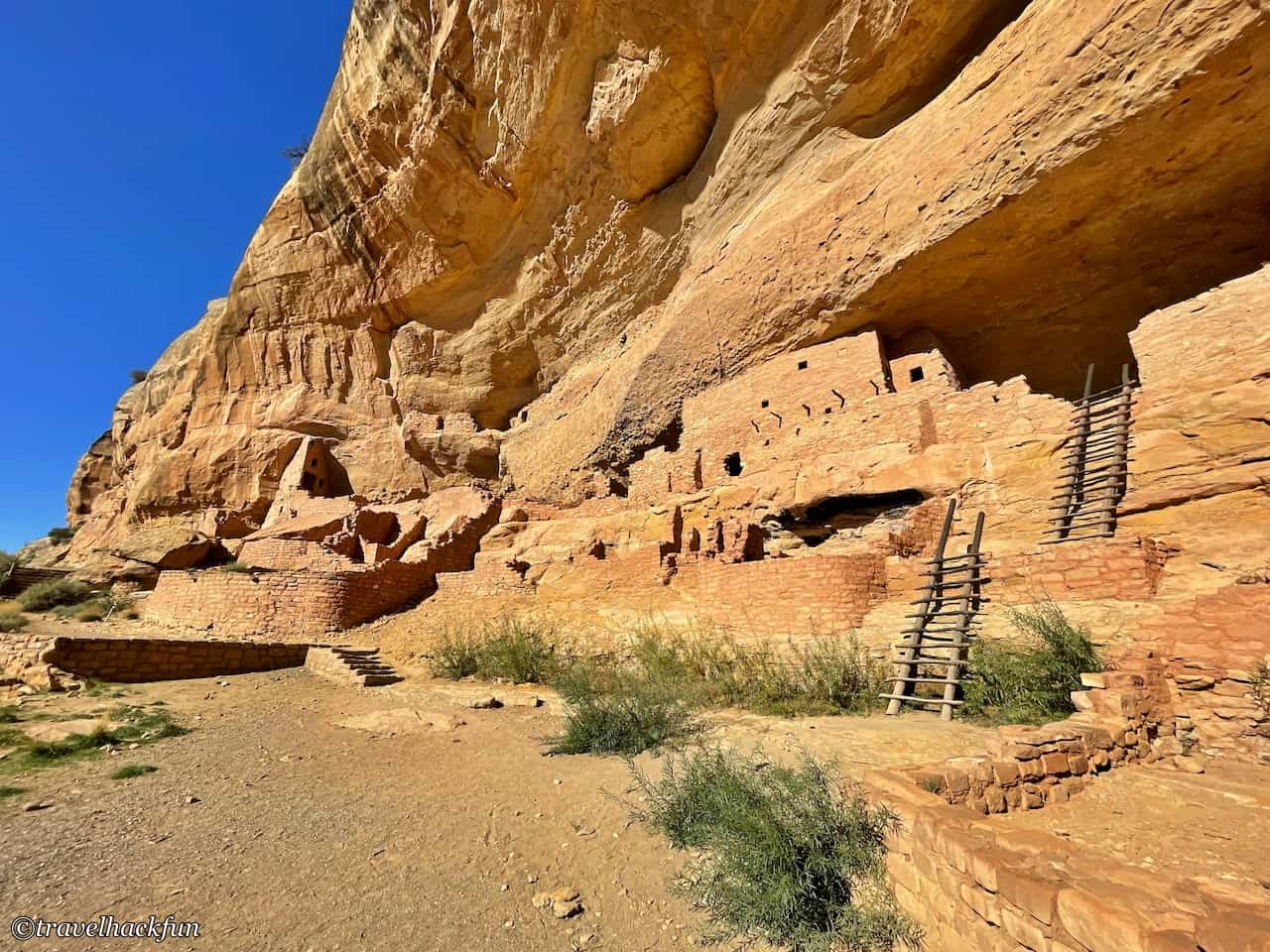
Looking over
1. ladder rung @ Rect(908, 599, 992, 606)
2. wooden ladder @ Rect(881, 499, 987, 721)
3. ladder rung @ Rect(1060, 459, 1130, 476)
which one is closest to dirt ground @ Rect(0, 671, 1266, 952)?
wooden ladder @ Rect(881, 499, 987, 721)

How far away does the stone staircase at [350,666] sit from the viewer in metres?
8.37

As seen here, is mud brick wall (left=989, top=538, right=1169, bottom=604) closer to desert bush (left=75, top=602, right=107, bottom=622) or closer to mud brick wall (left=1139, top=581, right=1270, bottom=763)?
mud brick wall (left=1139, top=581, right=1270, bottom=763)

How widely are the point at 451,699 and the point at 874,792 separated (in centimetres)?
584

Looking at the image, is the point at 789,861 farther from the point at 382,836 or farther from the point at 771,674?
the point at 771,674

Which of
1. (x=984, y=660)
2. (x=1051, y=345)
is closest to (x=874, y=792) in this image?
(x=984, y=660)

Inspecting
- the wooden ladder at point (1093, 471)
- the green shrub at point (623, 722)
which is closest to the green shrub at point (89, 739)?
the green shrub at point (623, 722)

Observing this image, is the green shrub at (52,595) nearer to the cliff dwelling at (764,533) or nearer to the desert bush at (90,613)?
the cliff dwelling at (764,533)

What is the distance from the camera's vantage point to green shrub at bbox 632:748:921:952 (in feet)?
7.45

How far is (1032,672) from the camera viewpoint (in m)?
4.71

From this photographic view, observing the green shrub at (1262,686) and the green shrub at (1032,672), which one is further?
the green shrub at (1032,672)

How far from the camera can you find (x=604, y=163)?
579 inches

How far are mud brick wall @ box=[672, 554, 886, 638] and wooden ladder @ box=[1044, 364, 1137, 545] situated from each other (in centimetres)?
208

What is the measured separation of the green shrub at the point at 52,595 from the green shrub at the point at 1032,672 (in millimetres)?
19935

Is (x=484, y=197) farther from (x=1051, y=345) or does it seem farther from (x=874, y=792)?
(x=874, y=792)
